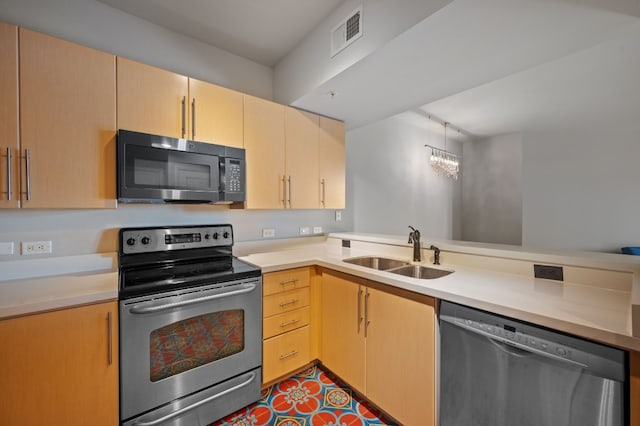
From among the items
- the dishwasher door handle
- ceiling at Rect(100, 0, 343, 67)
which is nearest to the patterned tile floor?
the dishwasher door handle

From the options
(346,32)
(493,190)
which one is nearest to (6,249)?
(346,32)

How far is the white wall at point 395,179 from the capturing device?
320 cm

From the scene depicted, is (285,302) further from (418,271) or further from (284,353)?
(418,271)

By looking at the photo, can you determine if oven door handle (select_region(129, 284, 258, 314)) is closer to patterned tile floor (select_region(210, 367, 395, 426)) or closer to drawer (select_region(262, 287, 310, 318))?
drawer (select_region(262, 287, 310, 318))

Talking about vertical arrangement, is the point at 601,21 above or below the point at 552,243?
above

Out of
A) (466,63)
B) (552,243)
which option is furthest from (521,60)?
(552,243)

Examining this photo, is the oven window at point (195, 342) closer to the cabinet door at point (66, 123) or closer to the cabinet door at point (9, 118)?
the cabinet door at point (66, 123)

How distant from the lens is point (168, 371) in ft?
4.58

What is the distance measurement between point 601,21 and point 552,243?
4.56 meters

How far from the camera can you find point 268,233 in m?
2.44

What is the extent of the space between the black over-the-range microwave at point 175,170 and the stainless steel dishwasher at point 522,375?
157 cm

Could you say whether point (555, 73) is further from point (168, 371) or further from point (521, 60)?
point (168, 371)

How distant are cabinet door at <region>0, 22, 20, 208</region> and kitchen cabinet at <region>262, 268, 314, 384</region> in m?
1.36

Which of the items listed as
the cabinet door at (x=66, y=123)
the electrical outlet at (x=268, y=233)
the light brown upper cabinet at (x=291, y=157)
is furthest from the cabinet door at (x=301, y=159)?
the cabinet door at (x=66, y=123)
